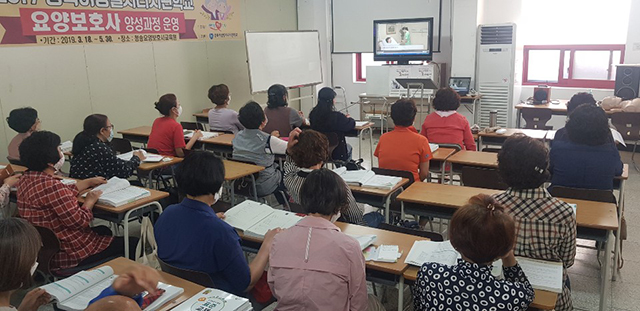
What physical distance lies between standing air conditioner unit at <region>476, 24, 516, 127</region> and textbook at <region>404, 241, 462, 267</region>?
19.8ft

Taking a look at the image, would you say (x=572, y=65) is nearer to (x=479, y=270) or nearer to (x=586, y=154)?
(x=586, y=154)

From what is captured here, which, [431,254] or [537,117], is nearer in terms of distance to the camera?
[431,254]

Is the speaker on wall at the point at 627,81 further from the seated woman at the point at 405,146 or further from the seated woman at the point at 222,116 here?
the seated woman at the point at 222,116

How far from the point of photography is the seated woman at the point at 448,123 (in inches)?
184

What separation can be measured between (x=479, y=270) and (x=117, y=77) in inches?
230

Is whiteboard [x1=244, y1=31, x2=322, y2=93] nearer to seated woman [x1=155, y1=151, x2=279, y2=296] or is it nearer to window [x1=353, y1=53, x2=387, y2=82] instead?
window [x1=353, y1=53, x2=387, y2=82]

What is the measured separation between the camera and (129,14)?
20.9ft

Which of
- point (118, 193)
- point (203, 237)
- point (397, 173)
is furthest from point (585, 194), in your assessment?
point (118, 193)

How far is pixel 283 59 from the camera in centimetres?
782

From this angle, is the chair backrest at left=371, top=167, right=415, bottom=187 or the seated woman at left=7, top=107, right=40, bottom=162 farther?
the seated woman at left=7, top=107, right=40, bottom=162

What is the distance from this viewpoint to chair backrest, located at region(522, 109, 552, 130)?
279 inches

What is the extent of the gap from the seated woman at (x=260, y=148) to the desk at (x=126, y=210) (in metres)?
1.11

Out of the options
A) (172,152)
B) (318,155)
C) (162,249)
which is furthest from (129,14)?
(162,249)

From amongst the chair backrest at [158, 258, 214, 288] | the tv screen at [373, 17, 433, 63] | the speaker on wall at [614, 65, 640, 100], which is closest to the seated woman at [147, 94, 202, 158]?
the chair backrest at [158, 258, 214, 288]
